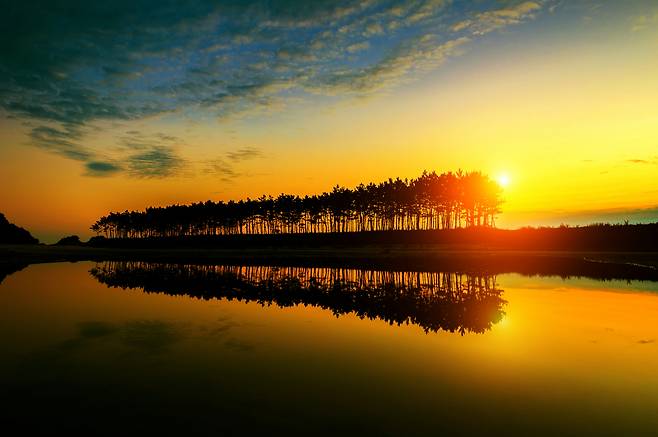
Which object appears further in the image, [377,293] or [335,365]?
[377,293]

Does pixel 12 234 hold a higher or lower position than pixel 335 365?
higher

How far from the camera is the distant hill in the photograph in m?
125

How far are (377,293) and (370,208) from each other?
4116 inches

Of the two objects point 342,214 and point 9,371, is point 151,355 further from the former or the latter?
point 342,214

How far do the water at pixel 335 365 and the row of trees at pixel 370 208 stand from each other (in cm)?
9415

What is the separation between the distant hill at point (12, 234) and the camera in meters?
125

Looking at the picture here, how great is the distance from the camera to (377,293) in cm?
3191

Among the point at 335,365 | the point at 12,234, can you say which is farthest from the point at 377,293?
the point at 12,234

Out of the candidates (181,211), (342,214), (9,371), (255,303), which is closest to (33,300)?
(255,303)

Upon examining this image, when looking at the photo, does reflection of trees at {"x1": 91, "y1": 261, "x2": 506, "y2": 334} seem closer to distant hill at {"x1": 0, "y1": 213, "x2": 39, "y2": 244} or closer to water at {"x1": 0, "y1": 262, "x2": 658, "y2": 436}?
water at {"x1": 0, "y1": 262, "x2": 658, "y2": 436}

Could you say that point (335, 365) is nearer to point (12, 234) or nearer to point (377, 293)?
point (377, 293)

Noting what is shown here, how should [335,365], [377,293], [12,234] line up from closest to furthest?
1. [335,365]
2. [377,293]
3. [12,234]

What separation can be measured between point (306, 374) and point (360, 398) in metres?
2.59

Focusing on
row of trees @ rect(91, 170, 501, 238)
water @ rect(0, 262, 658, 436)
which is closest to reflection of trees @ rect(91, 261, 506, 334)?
water @ rect(0, 262, 658, 436)
